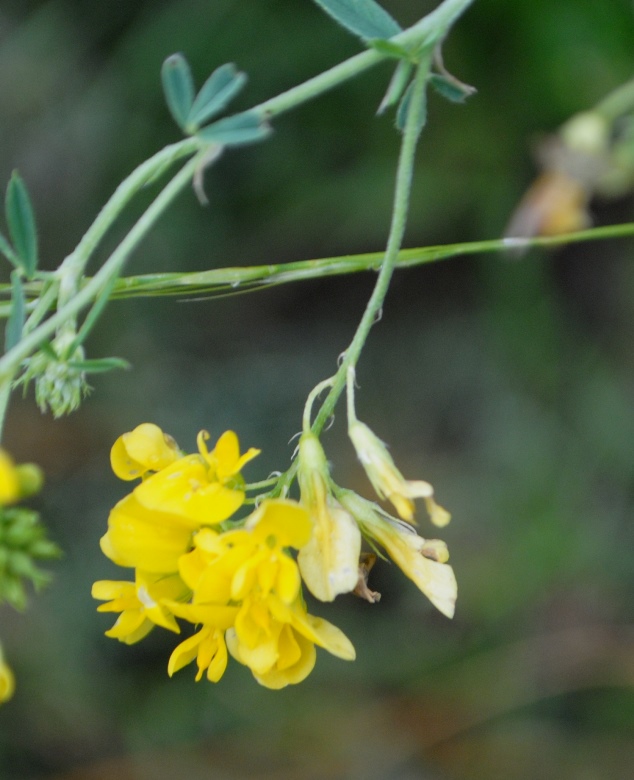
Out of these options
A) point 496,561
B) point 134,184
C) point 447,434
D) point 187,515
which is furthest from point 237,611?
point 447,434

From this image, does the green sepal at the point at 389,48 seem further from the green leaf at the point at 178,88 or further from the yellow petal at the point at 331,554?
the yellow petal at the point at 331,554

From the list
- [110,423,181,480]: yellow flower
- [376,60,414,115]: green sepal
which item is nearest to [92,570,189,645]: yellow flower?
[110,423,181,480]: yellow flower

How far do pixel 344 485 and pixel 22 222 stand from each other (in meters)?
1.87

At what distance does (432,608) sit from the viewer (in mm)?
2725

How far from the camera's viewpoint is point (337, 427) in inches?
112

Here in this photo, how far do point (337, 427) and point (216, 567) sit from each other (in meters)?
1.94

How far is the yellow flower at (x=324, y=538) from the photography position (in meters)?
0.96

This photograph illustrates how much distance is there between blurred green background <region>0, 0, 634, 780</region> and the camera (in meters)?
2.48

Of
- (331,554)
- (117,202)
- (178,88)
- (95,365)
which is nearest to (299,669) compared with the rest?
(331,554)

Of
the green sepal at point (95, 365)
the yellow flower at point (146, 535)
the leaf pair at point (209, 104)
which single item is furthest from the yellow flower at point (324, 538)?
the leaf pair at point (209, 104)

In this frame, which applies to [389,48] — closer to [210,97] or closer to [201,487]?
[210,97]

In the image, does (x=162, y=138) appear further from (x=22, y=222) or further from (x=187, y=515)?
(x=187, y=515)

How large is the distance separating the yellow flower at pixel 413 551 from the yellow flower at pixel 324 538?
6 centimetres

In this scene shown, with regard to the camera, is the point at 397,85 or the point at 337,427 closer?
the point at 397,85
